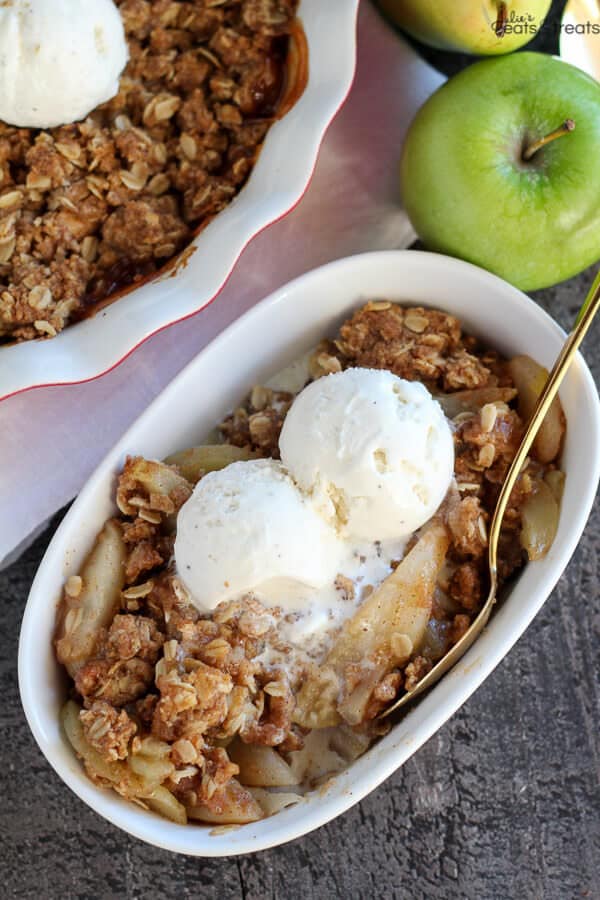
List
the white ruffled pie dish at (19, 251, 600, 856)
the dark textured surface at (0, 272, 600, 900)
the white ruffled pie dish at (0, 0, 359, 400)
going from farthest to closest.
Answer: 1. the dark textured surface at (0, 272, 600, 900)
2. the white ruffled pie dish at (0, 0, 359, 400)
3. the white ruffled pie dish at (19, 251, 600, 856)

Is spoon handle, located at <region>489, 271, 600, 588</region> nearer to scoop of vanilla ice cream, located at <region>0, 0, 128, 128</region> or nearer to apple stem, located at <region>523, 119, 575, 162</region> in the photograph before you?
apple stem, located at <region>523, 119, 575, 162</region>

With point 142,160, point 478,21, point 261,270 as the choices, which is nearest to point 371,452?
point 261,270

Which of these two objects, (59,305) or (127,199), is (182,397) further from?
(127,199)

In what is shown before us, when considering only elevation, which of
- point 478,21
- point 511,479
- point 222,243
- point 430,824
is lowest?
point 430,824

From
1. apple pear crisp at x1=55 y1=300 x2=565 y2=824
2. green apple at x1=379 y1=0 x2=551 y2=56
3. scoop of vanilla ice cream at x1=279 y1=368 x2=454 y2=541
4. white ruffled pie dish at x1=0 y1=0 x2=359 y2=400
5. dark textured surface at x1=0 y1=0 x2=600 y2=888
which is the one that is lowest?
dark textured surface at x1=0 y1=0 x2=600 y2=888

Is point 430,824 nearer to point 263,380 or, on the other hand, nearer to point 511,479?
point 511,479

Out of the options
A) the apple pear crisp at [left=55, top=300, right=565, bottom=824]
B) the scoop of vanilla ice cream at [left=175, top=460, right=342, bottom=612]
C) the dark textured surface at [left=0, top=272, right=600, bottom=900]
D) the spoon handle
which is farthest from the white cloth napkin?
the spoon handle

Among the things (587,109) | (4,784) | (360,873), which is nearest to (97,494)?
(4,784)

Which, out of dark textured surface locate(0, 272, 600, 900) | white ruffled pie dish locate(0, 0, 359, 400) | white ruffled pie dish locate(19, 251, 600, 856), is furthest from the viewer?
dark textured surface locate(0, 272, 600, 900)
